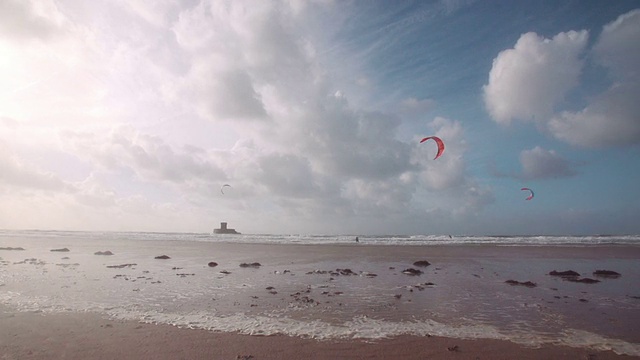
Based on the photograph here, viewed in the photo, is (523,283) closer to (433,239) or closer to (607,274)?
(607,274)

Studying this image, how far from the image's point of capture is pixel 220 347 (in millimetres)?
5758

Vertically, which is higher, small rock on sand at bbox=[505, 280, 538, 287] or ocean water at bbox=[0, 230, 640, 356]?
small rock on sand at bbox=[505, 280, 538, 287]

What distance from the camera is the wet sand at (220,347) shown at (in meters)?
5.43

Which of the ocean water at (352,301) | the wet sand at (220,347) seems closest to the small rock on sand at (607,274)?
the ocean water at (352,301)

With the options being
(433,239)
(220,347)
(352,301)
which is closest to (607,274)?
(352,301)

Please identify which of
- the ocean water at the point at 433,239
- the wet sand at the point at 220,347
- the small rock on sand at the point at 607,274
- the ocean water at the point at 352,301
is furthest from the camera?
the ocean water at the point at 433,239

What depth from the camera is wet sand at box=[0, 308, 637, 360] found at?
214 inches

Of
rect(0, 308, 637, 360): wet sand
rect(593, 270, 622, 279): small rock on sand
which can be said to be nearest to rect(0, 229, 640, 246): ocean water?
rect(593, 270, 622, 279): small rock on sand

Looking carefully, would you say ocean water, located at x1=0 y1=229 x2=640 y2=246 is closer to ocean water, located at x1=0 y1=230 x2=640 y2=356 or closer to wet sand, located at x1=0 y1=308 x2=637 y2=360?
ocean water, located at x1=0 y1=230 x2=640 y2=356

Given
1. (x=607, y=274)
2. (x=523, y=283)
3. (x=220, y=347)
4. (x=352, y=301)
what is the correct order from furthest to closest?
(x=607, y=274) → (x=523, y=283) → (x=352, y=301) → (x=220, y=347)

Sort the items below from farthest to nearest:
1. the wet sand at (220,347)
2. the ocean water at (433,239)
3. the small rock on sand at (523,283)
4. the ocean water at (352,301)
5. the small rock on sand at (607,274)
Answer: the ocean water at (433,239) → the small rock on sand at (607,274) → the small rock on sand at (523,283) → the ocean water at (352,301) → the wet sand at (220,347)

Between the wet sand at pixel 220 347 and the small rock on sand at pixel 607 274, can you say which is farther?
the small rock on sand at pixel 607 274

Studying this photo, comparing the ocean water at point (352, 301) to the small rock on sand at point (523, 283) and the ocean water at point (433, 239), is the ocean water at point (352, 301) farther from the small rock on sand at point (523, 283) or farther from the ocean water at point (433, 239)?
the ocean water at point (433, 239)

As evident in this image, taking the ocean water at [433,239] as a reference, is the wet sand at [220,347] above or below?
below
